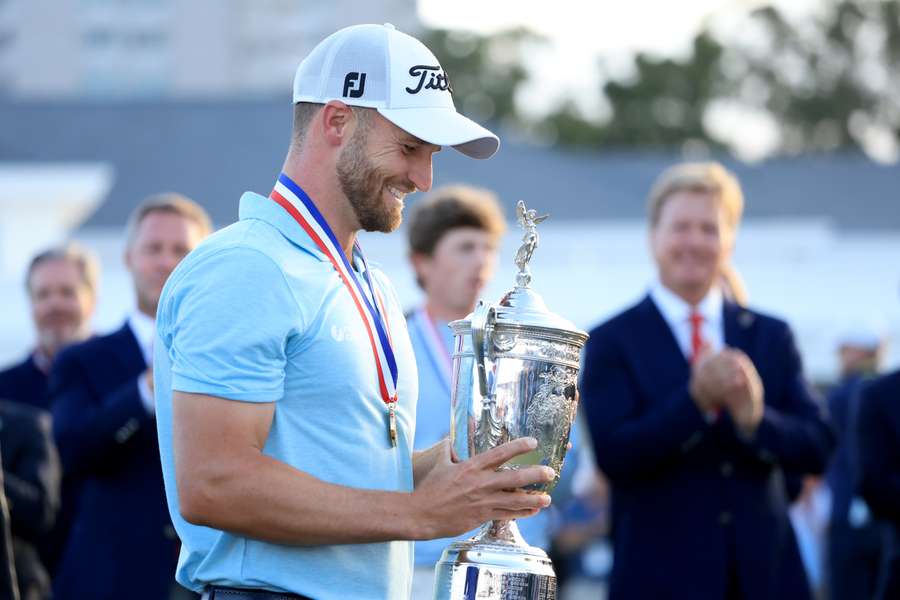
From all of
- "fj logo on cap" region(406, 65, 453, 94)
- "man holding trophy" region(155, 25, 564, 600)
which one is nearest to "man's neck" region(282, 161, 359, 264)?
"man holding trophy" region(155, 25, 564, 600)

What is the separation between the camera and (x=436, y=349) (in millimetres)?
5516

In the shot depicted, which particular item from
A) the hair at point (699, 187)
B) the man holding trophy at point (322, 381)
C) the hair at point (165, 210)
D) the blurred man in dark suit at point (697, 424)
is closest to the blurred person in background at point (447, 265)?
the blurred man in dark suit at point (697, 424)

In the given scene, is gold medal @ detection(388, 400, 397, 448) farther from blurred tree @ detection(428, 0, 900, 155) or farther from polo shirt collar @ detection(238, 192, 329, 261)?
blurred tree @ detection(428, 0, 900, 155)

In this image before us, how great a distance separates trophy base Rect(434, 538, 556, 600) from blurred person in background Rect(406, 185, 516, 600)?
5.97ft

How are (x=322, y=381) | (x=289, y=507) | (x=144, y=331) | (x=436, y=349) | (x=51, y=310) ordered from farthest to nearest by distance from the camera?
1. (x=51, y=310)
2. (x=144, y=331)
3. (x=436, y=349)
4. (x=322, y=381)
5. (x=289, y=507)

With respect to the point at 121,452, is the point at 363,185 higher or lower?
higher

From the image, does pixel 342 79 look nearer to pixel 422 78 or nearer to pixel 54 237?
pixel 422 78

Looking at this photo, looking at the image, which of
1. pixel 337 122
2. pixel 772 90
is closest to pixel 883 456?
pixel 337 122

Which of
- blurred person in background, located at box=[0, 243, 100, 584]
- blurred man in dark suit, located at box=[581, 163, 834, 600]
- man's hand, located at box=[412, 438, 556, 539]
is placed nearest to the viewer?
man's hand, located at box=[412, 438, 556, 539]

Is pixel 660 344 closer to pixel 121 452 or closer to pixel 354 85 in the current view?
pixel 121 452

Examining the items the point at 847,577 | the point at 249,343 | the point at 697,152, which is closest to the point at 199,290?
the point at 249,343

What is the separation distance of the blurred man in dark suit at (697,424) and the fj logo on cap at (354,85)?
85.9 inches

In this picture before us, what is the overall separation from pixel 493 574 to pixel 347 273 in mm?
709

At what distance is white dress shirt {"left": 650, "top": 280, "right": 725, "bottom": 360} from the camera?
579cm
